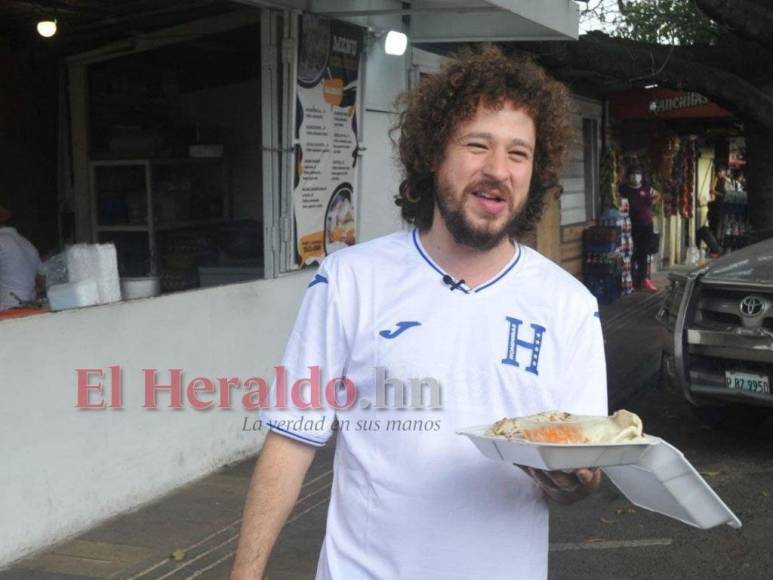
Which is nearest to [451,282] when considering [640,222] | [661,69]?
[661,69]

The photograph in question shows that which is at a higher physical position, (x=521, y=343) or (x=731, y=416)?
(x=521, y=343)

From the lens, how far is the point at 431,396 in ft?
8.23

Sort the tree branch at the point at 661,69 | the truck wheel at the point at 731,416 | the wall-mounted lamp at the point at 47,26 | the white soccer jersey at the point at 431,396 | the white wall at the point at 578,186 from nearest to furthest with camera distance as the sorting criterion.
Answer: the white soccer jersey at the point at 431,396 < the wall-mounted lamp at the point at 47,26 < the truck wheel at the point at 731,416 < the tree branch at the point at 661,69 < the white wall at the point at 578,186

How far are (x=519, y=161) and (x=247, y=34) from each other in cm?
687

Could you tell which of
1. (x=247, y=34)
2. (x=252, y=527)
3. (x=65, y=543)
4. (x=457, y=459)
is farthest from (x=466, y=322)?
(x=247, y=34)

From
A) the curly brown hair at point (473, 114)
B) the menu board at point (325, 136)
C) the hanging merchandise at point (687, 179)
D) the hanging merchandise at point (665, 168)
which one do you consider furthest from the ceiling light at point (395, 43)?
the hanging merchandise at point (687, 179)

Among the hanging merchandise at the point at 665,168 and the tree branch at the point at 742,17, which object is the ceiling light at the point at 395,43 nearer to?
the tree branch at the point at 742,17

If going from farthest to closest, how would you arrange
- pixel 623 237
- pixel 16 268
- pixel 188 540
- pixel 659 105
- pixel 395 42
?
1. pixel 659 105
2. pixel 623 237
3. pixel 395 42
4. pixel 16 268
5. pixel 188 540

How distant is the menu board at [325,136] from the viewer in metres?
8.11

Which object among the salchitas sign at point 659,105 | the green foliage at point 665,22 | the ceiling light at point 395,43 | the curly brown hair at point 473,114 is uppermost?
the green foliage at point 665,22

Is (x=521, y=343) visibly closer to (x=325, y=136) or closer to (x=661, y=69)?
(x=325, y=136)

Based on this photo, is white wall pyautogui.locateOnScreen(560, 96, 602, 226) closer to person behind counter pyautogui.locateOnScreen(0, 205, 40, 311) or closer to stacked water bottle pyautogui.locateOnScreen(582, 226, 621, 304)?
stacked water bottle pyautogui.locateOnScreen(582, 226, 621, 304)

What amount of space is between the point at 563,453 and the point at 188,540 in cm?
423

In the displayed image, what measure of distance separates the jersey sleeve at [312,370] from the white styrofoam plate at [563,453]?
1.45 feet
